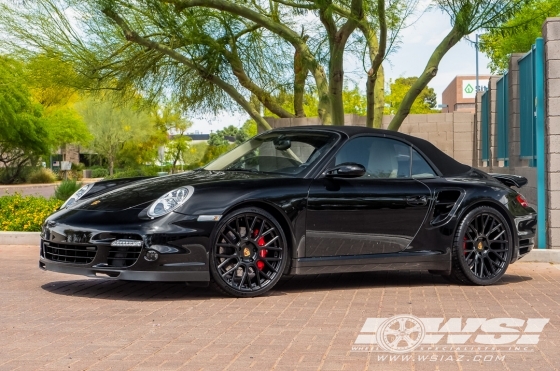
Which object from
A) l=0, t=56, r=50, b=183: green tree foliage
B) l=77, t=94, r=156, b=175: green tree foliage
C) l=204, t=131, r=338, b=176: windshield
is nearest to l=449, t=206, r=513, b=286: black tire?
l=204, t=131, r=338, b=176: windshield

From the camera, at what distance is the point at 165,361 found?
5.30 metres

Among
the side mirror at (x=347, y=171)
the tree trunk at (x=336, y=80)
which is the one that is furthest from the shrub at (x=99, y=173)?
the side mirror at (x=347, y=171)

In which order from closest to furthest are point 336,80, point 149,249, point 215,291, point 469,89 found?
1. point 149,249
2. point 215,291
3. point 336,80
4. point 469,89

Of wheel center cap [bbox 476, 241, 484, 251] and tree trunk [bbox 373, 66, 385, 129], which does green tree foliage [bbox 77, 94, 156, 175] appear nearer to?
tree trunk [bbox 373, 66, 385, 129]

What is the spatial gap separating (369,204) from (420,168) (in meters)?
0.92

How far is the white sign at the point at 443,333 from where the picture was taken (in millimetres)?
5812

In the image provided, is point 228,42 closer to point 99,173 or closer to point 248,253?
point 248,253

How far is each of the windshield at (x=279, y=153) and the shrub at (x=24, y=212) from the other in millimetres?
5876

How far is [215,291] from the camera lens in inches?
322

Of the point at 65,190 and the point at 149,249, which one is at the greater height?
the point at 65,190

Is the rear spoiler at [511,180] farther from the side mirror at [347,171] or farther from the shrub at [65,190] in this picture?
the shrub at [65,190]

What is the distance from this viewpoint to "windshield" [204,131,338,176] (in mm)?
8352

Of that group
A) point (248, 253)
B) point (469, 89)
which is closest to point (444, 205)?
point (248, 253)

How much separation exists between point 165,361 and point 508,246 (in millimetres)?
4769
